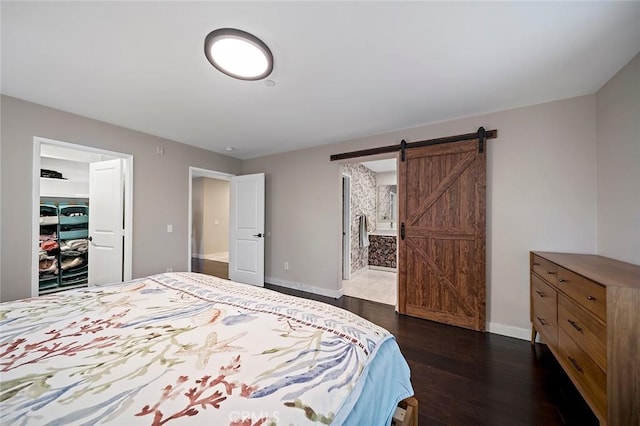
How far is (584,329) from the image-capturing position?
4.41 feet

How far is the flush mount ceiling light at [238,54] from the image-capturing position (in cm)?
148

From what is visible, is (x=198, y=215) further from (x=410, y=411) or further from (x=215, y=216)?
(x=410, y=411)

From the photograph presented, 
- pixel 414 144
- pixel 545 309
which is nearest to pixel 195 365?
pixel 545 309

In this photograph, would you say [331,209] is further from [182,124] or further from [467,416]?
[467,416]

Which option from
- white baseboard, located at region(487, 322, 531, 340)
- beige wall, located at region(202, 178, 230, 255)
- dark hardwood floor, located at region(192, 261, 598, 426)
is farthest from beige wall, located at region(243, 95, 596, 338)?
beige wall, located at region(202, 178, 230, 255)

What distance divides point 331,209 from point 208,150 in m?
2.41

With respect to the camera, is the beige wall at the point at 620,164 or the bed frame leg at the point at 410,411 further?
the beige wall at the point at 620,164

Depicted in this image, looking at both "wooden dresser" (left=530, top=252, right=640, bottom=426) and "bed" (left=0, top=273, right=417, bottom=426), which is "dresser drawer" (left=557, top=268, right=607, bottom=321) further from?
"bed" (left=0, top=273, right=417, bottom=426)

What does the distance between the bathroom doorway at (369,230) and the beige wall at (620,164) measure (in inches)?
94.3

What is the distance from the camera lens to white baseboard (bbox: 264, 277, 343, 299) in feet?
11.8

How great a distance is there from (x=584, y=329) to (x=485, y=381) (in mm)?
786

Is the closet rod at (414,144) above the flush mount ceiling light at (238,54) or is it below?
below

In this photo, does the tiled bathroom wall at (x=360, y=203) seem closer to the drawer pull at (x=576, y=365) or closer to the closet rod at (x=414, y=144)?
the closet rod at (x=414, y=144)

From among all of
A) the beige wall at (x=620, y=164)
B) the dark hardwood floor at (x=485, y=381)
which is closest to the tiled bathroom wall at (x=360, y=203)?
the dark hardwood floor at (x=485, y=381)
